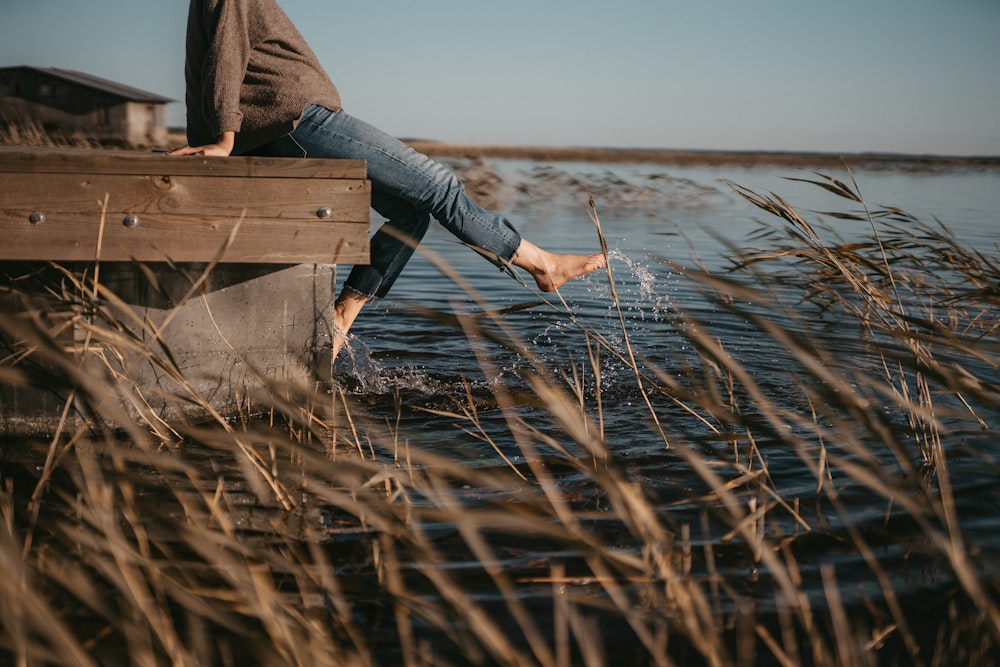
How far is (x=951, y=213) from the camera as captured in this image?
48.3ft

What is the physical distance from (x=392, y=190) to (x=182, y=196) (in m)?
0.88

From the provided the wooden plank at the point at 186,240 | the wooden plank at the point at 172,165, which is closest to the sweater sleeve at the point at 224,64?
the wooden plank at the point at 172,165

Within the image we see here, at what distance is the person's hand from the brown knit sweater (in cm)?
3

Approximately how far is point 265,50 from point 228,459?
1.55 m

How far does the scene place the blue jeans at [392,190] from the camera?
337 cm

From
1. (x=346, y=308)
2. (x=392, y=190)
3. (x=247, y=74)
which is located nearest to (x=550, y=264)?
(x=392, y=190)

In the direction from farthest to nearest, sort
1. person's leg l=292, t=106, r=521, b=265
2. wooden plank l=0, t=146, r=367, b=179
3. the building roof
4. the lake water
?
the building roof → person's leg l=292, t=106, r=521, b=265 → wooden plank l=0, t=146, r=367, b=179 → the lake water

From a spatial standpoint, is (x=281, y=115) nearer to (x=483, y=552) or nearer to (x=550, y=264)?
(x=550, y=264)

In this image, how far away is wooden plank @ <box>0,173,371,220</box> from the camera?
285 cm

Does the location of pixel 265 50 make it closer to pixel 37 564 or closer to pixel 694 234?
pixel 37 564

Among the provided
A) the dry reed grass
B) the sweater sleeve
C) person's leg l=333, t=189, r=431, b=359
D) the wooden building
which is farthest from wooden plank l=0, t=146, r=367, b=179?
the wooden building

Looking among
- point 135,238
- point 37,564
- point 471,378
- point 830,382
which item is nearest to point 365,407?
point 471,378

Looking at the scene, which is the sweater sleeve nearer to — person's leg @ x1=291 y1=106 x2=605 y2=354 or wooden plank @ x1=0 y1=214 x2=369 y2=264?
person's leg @ x1=291 y1=106 x2=605 y2=354

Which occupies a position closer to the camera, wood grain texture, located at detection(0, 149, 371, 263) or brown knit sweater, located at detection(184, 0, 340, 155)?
wood grain texture, located at detection(0, 149, 371, 263)
